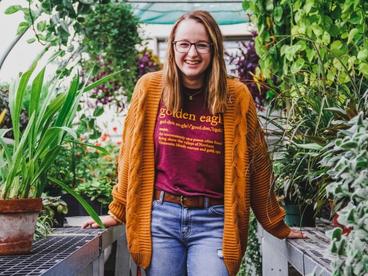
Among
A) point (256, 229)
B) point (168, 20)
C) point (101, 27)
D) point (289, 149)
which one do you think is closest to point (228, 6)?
point (168, 20)

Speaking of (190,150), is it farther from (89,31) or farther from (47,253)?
(89,31)

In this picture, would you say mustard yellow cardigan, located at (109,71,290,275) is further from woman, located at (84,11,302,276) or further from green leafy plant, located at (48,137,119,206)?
green leafy plant, located at (48,137,119,206)

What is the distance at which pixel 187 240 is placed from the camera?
187 centimetres

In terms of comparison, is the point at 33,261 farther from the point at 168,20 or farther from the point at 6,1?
the point at 168,20

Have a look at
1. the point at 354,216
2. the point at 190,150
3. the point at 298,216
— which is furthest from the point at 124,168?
the point at 354,216

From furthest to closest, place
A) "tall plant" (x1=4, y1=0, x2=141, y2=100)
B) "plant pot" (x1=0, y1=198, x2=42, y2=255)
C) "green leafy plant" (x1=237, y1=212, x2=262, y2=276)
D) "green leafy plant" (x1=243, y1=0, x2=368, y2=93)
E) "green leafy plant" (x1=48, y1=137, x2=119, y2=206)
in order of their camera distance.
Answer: "green leafy plant" (x1=237, y1=212, x2=262, y2=276)
"green leafy plant" (x1=48, y1=137, x2=119, y2=206)
"tall plant" (x1=4, y1=0, x2=141, y2=100)
"green leafy plant" (x1=243, y1=0, x2=368, y2=93)
"plant pot" (x1=0, y1=198, x2=42, y2=255)

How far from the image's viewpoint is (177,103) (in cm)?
196

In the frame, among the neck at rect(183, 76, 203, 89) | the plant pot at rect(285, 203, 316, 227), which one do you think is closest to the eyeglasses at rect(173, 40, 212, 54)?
the neck at rect(183, 76, 203, 89)

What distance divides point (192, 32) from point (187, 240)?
67 centimetres

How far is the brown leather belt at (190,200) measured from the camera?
1862mm

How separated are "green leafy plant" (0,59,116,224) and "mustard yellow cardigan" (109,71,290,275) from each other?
15cm

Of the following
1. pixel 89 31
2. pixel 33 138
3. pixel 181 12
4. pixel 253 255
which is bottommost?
pixel 253 255

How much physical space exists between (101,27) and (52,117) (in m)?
2.15

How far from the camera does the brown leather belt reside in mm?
1862
